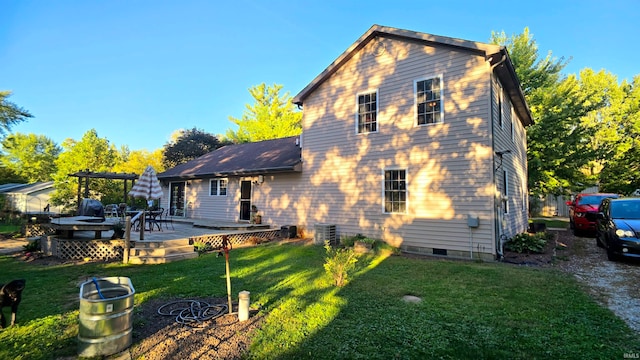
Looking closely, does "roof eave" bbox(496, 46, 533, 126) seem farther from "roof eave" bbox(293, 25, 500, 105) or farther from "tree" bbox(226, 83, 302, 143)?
"tree" bbox(226, 83, 302, 143)

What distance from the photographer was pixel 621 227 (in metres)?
7.26

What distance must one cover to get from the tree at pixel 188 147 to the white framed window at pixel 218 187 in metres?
16.9

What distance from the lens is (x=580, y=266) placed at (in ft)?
24.1

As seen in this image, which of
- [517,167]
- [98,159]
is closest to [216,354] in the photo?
[517,167]

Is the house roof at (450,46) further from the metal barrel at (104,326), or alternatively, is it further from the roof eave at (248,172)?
the metal barrel at (104,326)

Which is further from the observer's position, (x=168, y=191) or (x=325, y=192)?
(x=168, y=191)

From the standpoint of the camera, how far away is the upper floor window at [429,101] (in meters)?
9.19

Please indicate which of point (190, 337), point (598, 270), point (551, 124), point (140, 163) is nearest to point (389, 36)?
point (598, 270)

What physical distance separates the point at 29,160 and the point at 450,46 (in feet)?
180

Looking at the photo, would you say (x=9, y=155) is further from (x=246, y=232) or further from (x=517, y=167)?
(x=517, y=167)

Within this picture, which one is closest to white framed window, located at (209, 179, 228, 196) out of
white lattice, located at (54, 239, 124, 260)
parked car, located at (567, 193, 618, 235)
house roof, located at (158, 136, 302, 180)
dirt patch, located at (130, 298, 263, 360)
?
house roof, located at (158, 136, 302, 180)

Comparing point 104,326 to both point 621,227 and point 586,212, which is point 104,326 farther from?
point 586,212

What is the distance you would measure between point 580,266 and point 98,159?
110 ft

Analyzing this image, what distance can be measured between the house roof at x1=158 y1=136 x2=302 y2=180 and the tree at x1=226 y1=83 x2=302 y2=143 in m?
13.3
